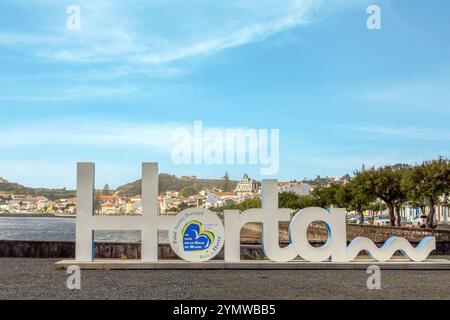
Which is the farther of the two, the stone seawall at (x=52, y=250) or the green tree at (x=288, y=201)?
the green tree at (x=288, y=201)

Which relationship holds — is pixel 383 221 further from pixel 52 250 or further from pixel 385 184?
pixel 52 250

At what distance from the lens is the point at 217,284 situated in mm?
18844

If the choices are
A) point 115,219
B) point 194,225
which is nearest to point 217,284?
point 194,225

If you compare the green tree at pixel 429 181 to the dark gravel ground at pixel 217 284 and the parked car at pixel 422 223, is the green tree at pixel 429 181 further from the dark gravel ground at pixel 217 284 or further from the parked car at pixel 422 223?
the dark gravel ground at pixel 217 284

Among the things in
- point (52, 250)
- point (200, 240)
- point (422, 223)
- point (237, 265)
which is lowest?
point (237, 265)

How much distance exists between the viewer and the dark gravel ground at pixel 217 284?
1631 centimetres

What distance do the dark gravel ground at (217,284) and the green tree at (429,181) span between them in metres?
37.2

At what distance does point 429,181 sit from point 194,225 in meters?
40.7

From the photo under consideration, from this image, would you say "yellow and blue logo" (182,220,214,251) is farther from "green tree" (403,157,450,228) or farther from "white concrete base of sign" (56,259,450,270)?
"green tree" (403,157,450,228)

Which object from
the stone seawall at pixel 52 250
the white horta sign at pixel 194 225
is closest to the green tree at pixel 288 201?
the stone seawall at pixel 52 250

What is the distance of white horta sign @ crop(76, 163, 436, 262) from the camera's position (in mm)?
23734

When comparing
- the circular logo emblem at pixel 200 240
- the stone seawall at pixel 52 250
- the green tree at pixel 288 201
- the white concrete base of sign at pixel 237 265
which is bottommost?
the white concrete base of sign at pixel 237 265
